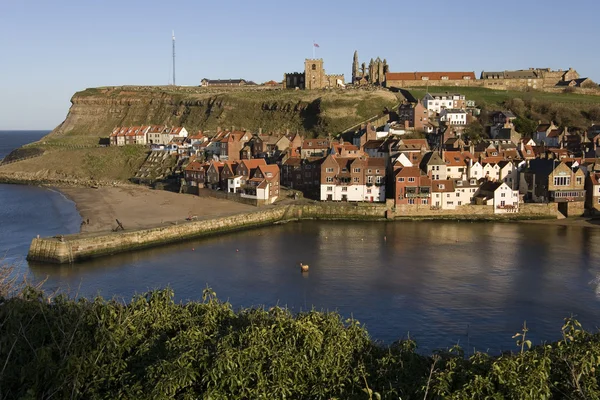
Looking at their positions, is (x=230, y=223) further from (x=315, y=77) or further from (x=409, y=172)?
(x=315, y=77)

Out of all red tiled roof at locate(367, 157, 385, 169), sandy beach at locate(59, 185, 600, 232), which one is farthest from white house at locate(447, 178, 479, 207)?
red tiled roof at locate(367, 157, 385, 169)

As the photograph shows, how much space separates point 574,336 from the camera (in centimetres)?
1075

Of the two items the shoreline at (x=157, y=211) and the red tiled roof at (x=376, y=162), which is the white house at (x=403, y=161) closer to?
the red tiled roof at (x=376, y=162)

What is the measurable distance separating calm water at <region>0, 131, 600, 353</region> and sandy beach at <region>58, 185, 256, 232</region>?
230cm

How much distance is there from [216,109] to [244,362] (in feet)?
240

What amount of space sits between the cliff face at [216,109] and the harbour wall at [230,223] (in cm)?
2569

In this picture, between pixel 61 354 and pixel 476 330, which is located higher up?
pixel 61 354

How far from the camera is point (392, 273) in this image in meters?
26.9

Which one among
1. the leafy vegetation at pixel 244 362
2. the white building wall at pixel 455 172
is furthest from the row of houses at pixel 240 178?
the leafy vegetation at pixel 244 362

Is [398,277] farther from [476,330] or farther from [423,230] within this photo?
[423,230]

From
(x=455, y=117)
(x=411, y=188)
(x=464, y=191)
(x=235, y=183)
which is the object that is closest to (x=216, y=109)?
(x=455, y=117)

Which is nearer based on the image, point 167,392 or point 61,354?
point 167,392

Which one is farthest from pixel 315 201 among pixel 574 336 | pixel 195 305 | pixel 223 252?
pixel 574 336

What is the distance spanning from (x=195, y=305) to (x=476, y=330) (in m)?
10.3
